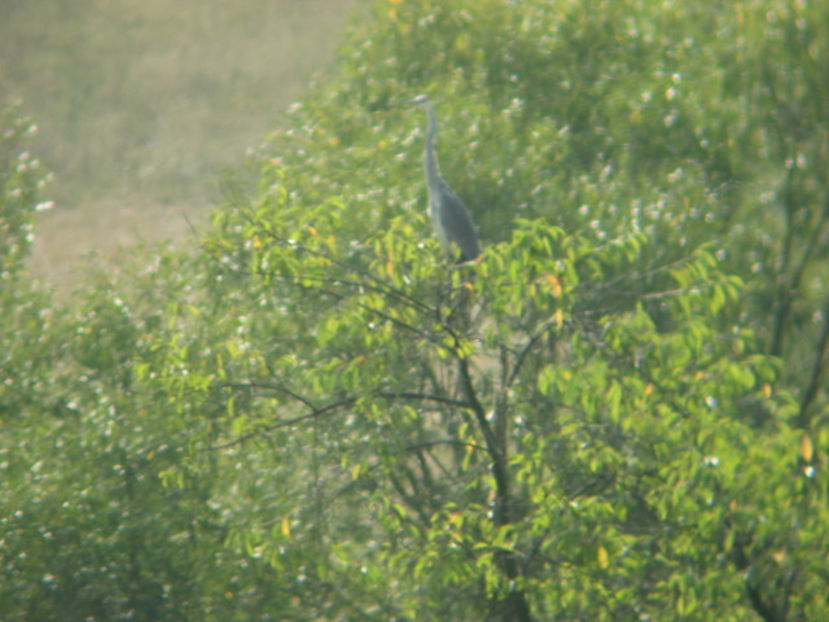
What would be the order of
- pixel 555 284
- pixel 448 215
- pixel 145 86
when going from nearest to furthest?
pixel 555 284 < pixel 448 215 < pixel 145 86

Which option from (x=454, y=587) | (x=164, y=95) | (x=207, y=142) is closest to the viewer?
(x=454, y=587)

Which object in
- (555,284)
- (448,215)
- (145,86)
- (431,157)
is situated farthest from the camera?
(145,86)

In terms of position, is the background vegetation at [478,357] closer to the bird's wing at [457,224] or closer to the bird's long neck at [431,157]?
the bird's long neck at [431,157]

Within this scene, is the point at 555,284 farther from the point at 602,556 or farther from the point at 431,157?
the point at 431,157

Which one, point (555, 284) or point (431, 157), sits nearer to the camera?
point (555, 284)

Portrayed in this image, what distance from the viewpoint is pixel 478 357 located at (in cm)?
636

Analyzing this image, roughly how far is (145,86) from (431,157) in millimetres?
23267

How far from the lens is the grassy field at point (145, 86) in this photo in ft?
86.0

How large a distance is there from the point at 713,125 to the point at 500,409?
15.5ft

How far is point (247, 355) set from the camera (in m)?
5.95

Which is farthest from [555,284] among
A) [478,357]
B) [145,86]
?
[145,86]

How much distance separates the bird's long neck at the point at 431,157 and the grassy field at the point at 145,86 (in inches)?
658

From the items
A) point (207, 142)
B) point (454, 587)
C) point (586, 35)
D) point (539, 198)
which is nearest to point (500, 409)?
point (454, 587)

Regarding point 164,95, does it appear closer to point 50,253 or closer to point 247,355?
point 50,253
